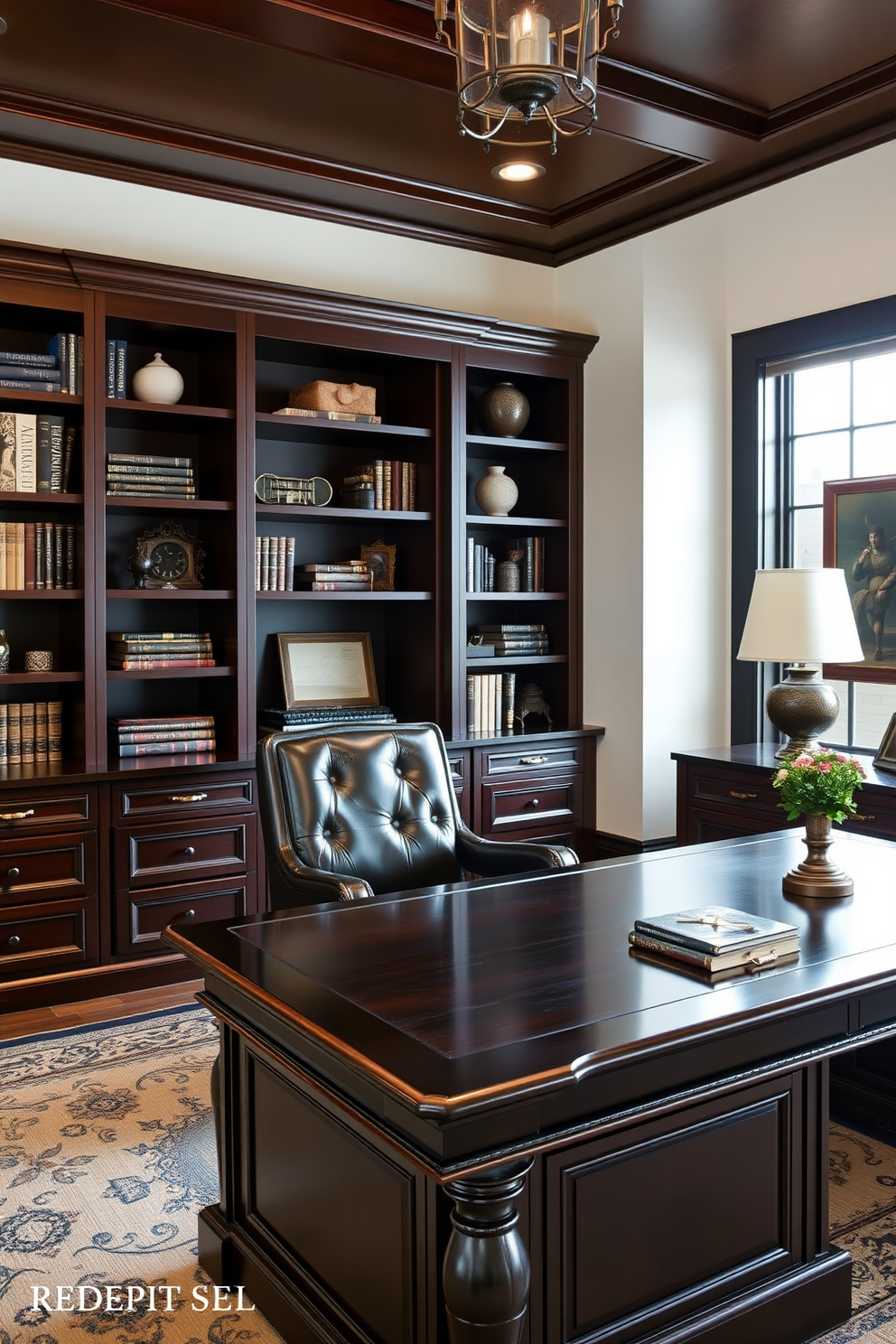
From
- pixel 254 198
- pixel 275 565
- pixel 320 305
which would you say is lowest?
pixel 275 565

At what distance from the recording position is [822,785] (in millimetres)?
2352

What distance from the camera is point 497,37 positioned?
71.9 inches

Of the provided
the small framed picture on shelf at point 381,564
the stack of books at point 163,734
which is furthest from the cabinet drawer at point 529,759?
the stack of books at point 163,734

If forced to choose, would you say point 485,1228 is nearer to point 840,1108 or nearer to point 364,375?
point 840,1108

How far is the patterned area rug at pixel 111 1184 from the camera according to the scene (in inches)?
82.9

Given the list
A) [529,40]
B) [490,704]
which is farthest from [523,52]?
[490,704]

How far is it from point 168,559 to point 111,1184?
90.0 inches

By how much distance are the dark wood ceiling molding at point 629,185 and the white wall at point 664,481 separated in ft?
0.92

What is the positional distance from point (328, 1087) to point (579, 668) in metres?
3.58

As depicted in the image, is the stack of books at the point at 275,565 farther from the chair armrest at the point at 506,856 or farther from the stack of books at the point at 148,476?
the chair armrest at the point at 506,856

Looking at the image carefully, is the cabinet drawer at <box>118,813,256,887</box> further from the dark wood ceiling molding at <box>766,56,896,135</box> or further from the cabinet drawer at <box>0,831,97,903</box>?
the dark wood ceiling molding at <box>766,56,896,135</box>

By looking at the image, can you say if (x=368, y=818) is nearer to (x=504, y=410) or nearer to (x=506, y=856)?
(x=506, y=856)

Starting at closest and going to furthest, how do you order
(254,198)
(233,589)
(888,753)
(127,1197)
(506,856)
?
(127,1197), (506,856), (888,753), (233,589), (254,198)

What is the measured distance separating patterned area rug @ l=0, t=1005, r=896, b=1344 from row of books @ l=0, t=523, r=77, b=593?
1489 mm
